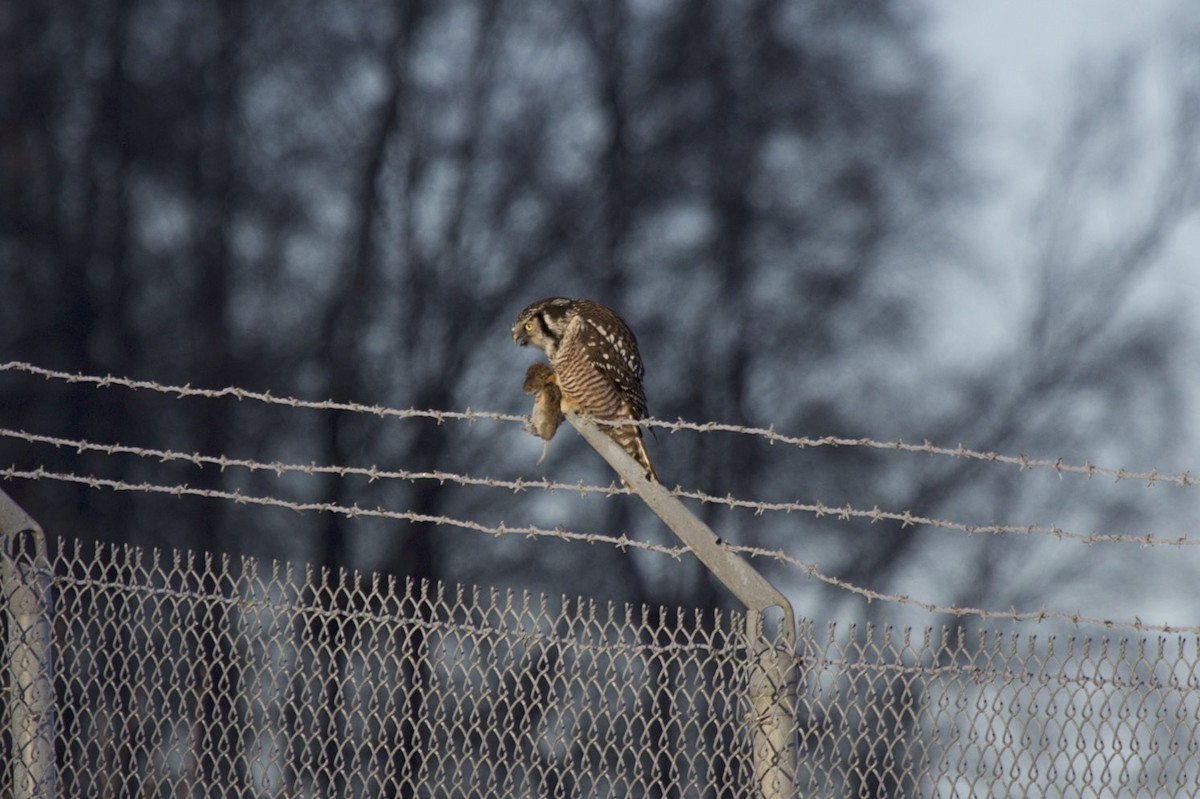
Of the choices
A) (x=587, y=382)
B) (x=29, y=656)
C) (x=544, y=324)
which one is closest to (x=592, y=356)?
(x=587, y=382)

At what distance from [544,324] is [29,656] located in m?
1.96

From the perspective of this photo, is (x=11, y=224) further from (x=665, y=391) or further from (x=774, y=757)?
(x=774, y=757)

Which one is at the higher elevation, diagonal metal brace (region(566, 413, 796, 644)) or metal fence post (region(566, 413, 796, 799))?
diagonal metal brace (region(566, 413, 796, 644))

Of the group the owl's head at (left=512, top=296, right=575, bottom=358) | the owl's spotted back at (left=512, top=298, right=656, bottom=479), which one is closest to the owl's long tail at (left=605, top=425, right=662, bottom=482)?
the owl's spotted back at (left=512, top=298, right=656, bottom=479)

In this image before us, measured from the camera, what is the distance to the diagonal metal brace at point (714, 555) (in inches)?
106

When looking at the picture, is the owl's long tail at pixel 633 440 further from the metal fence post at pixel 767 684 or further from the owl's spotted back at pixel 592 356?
the metal fence post at pixel 767 684

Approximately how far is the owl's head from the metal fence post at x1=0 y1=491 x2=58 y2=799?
5.93 ft

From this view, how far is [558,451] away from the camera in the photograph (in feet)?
28.9

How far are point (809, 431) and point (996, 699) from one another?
6.57 m

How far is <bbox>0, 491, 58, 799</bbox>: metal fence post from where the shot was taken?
3.52 m

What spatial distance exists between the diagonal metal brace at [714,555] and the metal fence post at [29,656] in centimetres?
144

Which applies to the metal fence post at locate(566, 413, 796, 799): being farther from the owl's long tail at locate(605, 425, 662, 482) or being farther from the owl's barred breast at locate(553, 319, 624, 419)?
the owl's barred breast at locate(553, 319, 624, 419)

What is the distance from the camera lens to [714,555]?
2760 millimetres

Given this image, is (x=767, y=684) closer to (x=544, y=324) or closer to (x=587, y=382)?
(x=587, y=382)
